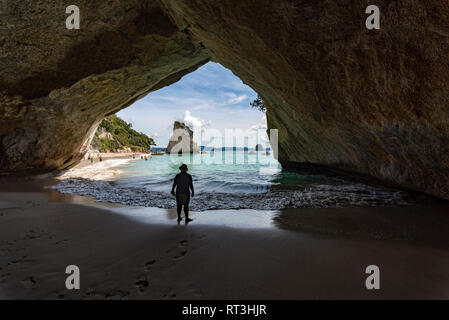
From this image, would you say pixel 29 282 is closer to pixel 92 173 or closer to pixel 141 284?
pixel 141 284

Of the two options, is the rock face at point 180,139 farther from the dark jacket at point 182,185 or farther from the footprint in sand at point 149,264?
the footprint in sand at point 149,264

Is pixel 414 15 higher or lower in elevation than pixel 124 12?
lower

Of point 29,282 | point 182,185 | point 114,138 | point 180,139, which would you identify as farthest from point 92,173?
point 180,139

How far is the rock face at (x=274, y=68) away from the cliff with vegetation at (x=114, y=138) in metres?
38.3

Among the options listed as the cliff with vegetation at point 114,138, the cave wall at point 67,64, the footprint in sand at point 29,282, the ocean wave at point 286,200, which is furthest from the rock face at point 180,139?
the footprint in sand at point 29,282

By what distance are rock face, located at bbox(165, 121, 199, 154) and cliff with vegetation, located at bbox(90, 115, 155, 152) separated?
1171 centimetres

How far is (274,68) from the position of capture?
7668mm

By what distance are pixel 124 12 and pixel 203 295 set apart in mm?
11624

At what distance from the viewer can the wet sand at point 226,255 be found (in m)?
2.48

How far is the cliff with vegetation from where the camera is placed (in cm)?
5162

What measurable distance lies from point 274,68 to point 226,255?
6919mm
